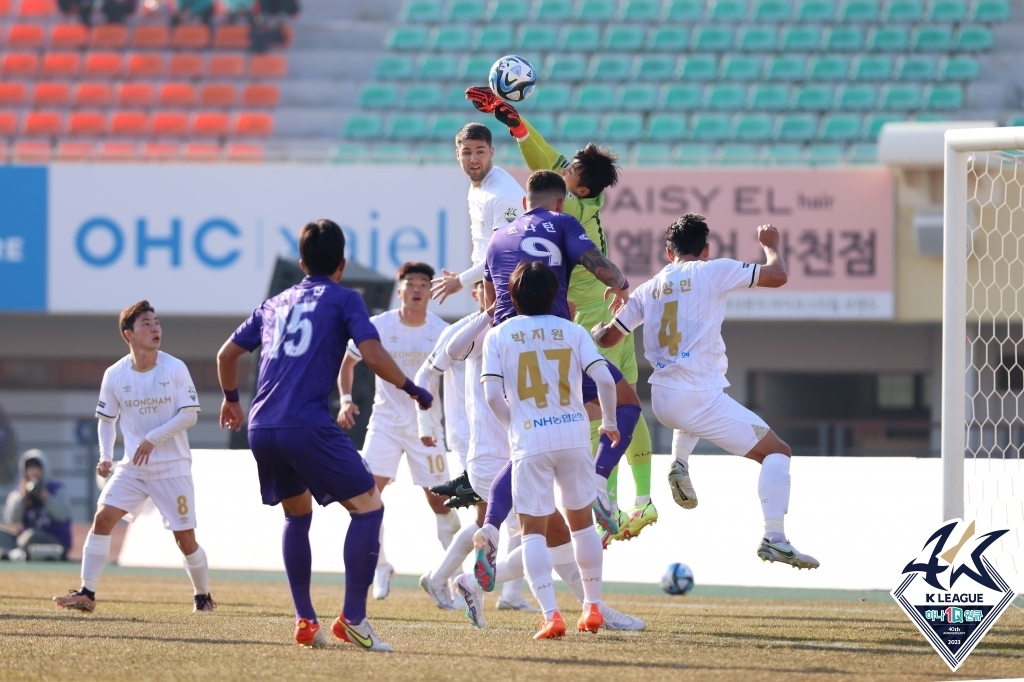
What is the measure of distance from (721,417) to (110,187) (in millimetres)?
13043

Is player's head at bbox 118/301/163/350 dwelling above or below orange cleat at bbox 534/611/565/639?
above

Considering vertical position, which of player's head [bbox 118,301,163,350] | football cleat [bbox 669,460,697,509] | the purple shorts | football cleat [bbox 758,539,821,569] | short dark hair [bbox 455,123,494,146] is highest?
short dark hair [bbox 455,123,494,146]

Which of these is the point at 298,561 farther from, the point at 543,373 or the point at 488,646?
the point at 543,373

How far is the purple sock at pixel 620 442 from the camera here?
26.5 feet

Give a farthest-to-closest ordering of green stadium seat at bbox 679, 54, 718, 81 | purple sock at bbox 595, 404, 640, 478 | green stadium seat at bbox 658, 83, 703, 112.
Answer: green stadium seat at bbox 679, 54, 718, 81 → green stadium seat at bbox 658, 83, 703, 112 → purple sock at bbox 595, 404, 640, 478

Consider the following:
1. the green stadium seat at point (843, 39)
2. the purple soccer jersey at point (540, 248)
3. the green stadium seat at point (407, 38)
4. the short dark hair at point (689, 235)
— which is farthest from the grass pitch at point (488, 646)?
the green stadium seat at point (407, 38)

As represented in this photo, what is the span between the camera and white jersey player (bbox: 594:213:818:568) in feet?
25.7

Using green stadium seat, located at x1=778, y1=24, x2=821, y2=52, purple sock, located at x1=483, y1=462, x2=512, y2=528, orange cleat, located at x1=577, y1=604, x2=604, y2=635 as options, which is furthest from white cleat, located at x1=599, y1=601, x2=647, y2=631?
green stadium seat, located at x1=778, y1=24, x2=821, y2=52

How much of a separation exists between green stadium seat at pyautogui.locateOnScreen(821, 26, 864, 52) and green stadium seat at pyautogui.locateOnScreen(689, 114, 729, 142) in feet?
6.95

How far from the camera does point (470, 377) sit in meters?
8.65

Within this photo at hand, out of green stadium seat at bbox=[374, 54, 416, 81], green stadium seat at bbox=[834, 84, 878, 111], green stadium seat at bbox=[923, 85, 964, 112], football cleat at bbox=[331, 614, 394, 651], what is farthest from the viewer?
green stadium seat at bbox=[374, 54, 416, 81]

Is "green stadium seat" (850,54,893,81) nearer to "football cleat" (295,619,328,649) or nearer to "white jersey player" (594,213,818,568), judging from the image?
"white jersey player" (594,213,818,568)

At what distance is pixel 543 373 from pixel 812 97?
1468cm

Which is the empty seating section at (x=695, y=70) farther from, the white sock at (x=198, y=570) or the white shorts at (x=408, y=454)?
the white sock at (x=198, y=570)
